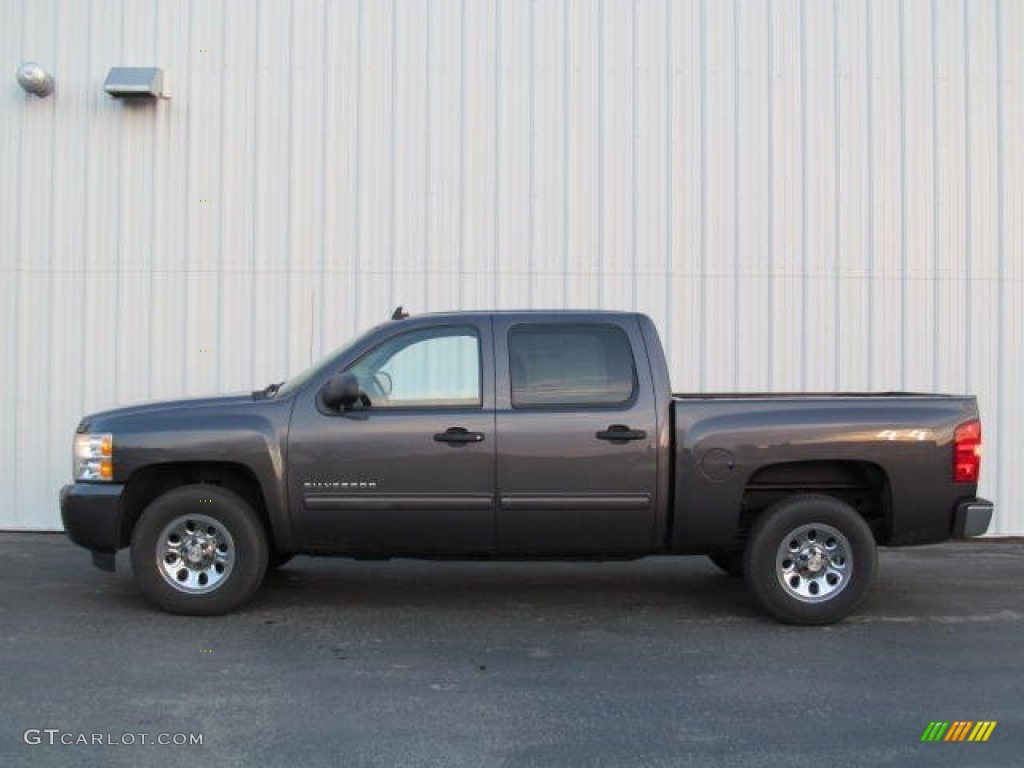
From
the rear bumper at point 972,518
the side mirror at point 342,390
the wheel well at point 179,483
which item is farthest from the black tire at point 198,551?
the rear bumper at point 972,518

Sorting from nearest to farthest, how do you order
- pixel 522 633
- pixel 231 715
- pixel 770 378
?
pixel 231 715 < pixel 522 633 < pixel 770 378

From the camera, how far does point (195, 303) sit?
32.1 ft

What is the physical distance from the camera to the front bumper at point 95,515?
586 cm

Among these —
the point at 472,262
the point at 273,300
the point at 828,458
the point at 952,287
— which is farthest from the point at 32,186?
the point at 952,287

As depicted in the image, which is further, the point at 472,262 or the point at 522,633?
the point at 472,262

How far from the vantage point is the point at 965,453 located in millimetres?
5879

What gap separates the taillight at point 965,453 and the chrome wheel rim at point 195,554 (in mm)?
4473

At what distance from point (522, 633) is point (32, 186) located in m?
7.31

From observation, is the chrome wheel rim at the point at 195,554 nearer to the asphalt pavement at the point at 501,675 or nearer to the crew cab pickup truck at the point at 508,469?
the crew cab pickup truck at the point at 508,469

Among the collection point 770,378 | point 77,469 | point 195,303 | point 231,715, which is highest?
point 195,303

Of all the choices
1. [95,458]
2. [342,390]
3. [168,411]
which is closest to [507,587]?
[342,390]

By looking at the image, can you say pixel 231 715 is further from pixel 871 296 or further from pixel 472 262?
pixel 871 296

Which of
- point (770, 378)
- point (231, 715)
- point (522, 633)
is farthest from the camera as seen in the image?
point (770, 378)

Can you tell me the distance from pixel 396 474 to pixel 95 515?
186 centimetres
